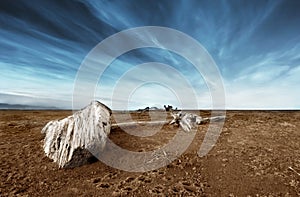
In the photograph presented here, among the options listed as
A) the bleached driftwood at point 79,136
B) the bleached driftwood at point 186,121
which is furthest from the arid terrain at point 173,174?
the bleached driftwood at point 186,121

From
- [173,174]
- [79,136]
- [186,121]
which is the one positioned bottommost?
[173,174]

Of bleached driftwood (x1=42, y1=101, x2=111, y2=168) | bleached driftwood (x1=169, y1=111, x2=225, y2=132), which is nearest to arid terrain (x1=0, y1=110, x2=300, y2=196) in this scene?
bleached driftwood (x1=42, y1=101, x2=111, y2=168)

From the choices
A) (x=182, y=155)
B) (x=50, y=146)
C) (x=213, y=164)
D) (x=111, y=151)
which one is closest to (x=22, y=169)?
(x=50, y=146)

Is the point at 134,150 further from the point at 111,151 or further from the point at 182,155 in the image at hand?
the point at 182,155

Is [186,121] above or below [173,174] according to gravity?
above

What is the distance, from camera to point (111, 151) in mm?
9891

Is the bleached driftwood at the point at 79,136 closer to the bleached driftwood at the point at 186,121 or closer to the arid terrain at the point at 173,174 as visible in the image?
the arid terrain at the point at 173,174

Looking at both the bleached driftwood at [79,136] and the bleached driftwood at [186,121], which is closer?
the bleached driftwood at [79,136]

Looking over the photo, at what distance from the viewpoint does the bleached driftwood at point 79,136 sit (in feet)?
29.5

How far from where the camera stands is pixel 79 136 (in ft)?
30.8

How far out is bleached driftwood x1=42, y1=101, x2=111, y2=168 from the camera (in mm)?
8977

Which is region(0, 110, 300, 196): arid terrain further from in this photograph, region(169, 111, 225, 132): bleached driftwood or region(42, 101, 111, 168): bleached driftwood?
region(169, 111, 225, 132): bleached driftwood

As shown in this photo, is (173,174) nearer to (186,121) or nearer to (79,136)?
(79,136)

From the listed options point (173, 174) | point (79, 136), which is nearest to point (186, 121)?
point (173, 174)
